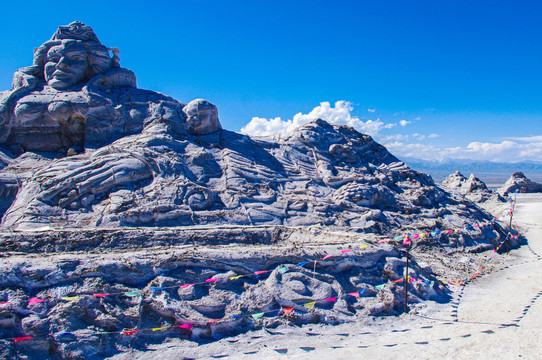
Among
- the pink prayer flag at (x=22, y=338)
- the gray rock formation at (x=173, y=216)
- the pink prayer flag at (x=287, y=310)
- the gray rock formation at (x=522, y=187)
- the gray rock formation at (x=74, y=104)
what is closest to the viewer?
the pink prayer flag at (x=22, y=338)

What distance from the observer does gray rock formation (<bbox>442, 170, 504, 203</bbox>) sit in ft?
90.4

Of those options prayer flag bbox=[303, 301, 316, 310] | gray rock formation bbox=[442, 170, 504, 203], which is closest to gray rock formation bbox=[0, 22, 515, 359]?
prayer flag bbox=[303, 301, 316, 310]

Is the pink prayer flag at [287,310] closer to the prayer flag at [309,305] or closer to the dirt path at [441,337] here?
the prayer flag at [309,305]

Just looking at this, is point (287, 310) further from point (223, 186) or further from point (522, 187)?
point (522, 187)

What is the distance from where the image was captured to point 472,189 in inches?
1180

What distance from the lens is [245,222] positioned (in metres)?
11.5

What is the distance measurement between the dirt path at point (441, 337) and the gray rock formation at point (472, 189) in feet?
66.9

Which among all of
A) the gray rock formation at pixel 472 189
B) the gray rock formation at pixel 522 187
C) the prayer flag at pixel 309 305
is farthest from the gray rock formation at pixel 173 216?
the gray rock formation at pixel 522 187

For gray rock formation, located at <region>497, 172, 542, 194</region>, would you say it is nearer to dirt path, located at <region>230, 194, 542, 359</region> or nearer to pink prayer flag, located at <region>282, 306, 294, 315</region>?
dirt path, located at <region>230, 194, 542, 359</region>

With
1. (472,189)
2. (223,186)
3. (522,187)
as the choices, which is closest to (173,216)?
(223,186)

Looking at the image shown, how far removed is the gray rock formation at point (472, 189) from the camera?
27562 mm

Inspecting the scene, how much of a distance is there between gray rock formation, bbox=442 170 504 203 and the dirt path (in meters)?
20.4

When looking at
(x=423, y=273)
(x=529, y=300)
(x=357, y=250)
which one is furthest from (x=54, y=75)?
(x=529, y=300)

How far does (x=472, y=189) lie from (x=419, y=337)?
91.0ft
